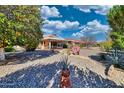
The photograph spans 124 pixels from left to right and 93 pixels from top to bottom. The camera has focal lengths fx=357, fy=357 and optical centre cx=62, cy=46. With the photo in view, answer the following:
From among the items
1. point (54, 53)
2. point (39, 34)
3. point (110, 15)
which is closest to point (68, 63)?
point (54, 53)

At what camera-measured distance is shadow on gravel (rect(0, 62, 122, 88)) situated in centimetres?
900

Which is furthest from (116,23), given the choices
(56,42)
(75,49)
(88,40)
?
(56,42)

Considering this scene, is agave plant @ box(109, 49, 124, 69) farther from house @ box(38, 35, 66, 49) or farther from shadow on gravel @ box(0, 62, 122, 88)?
house @ box(38, 35, 66, 49)

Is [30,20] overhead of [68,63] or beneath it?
overhead

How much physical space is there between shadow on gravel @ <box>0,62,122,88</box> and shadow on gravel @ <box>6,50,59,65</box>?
0.31 meters

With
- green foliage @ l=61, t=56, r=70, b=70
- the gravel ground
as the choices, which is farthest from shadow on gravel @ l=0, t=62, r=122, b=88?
green foliage @ l=61, t=56, r=70, b=70

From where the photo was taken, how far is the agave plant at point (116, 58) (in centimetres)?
918

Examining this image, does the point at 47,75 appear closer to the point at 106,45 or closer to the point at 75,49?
the point at 75,49

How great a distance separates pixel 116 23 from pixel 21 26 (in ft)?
8.01

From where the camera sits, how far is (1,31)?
9008mm

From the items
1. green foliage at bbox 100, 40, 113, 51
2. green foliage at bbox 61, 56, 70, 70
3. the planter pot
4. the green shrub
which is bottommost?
the planter pot
